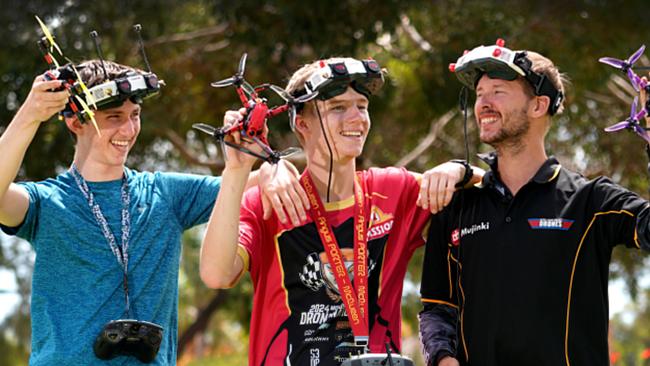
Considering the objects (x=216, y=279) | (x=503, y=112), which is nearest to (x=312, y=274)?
(x=216, y=279)

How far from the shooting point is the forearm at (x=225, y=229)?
5.36 meters

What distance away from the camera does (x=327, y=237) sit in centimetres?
571

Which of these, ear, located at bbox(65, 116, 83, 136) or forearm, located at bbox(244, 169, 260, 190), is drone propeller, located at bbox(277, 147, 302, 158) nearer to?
forearm, located at bbox(244, 169, 260, 190)

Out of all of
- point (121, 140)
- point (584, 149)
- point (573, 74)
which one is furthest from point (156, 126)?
point (121, 140)

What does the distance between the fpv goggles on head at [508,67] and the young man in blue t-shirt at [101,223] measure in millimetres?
1155

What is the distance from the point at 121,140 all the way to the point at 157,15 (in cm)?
912

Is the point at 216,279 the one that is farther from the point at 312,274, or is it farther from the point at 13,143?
the point at 13,143

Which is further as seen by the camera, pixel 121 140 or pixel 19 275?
pixel 19 275

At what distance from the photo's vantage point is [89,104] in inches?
224


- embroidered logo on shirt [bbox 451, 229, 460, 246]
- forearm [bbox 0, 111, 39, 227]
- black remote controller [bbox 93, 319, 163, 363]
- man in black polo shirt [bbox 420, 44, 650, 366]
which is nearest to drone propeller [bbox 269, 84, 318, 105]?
man in black polo shirt [bbox 420, 44, 650, 366]

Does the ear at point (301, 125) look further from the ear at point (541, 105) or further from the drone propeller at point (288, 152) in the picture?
the ear at point (541, 105)

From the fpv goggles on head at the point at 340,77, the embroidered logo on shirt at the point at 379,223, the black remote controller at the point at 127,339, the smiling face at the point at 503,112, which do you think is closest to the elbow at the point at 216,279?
the black remote controller at the point at 127,339

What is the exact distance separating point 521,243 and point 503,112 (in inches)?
28.8

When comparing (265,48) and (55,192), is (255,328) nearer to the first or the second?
(55,192)
